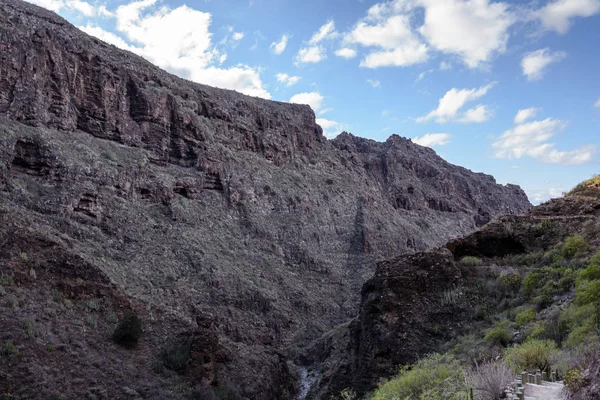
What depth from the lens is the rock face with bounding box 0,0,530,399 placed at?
25.4 metres

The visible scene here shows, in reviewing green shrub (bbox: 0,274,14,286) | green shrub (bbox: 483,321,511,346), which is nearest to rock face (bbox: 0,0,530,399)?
green shrub (bbox: 0,274,14,286)

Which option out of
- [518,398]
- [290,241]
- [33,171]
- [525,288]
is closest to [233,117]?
[290,241]

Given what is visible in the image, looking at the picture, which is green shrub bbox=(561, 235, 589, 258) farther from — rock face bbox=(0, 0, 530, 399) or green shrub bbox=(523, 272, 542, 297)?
rock face bbox=(0, 0, 530, 399)

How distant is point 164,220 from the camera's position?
43.4 m

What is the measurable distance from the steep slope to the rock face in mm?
11202

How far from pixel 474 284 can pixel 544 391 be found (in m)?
10.9

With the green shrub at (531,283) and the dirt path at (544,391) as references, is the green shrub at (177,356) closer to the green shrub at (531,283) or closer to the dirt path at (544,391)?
the green shrub at (531,283)

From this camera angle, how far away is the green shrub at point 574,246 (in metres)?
15.8

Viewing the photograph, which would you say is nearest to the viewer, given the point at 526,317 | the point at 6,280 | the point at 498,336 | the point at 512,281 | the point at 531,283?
the point at 498,336

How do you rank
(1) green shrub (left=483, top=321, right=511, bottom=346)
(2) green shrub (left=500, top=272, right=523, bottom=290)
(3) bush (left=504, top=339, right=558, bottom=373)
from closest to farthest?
(3) bush (left=504, top=339, right=558, bottom=373)
(1) green shrub (left=483, top=321, right=511, bottom=346)
(2) green shrub (left=500, top=272, right=523, bottom=290)

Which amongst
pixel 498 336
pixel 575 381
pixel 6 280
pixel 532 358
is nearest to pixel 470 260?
pixel 498 336

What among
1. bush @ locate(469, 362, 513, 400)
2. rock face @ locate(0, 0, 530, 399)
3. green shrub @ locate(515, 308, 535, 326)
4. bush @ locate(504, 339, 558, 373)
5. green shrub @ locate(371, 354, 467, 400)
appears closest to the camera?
bush @ locate(469, 362, 513, 400)

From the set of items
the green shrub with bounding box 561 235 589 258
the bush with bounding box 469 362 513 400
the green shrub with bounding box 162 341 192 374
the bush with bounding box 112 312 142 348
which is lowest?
the green shrub with bounding box 162 341 192 374

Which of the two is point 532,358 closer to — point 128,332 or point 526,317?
point 526,317
